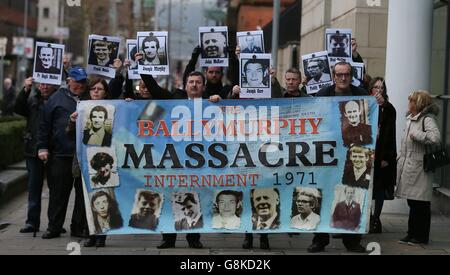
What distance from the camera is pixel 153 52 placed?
8781 millimetres

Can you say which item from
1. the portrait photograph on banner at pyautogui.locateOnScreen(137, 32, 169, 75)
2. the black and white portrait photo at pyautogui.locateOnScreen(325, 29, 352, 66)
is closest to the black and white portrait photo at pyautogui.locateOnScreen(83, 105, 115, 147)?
the portrait photograph on banner at pyautogui.locateOnScreen(137, 32, 169, 75)

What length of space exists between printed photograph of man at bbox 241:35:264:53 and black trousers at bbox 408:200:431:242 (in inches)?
97.2

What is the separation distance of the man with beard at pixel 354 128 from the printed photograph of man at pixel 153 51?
210cm

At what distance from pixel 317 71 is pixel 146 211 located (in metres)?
2.82

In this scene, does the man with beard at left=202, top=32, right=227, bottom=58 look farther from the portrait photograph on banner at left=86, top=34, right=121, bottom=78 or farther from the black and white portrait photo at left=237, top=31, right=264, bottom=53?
the portrait photograph on banner at left=86, top=34, right=121, bottom=78

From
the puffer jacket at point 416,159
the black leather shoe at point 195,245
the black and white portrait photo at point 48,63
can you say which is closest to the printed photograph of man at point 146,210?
the black leather shoe at point 195,245

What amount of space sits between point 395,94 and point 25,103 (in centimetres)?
512

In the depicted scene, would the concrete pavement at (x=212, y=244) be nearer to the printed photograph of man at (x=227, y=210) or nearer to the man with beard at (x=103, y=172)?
the printed photograph of man at (x=227, y=210)

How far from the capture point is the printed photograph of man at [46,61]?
9586 mm

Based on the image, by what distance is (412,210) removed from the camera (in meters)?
9.04

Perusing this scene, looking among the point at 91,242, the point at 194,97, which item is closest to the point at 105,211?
the point at 91,242

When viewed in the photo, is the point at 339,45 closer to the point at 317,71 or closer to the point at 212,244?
the point at 317,71
